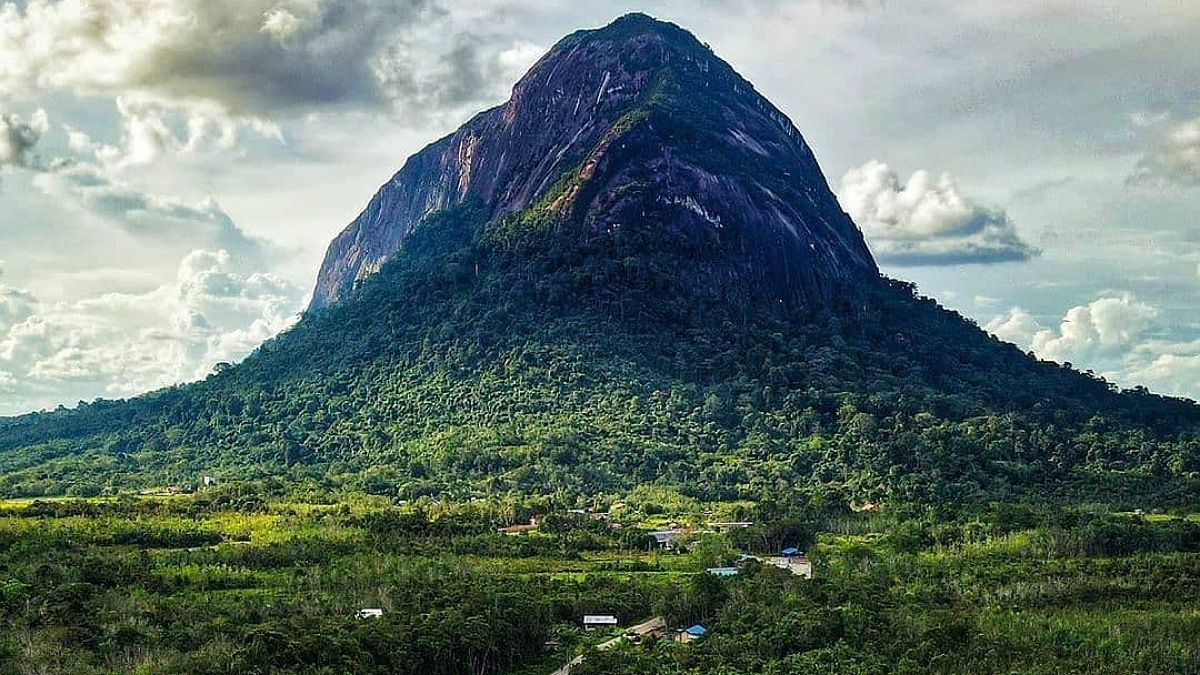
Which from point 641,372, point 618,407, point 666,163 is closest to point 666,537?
point 618,407

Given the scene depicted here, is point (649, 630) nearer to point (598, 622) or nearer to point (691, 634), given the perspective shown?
point (598, 622)

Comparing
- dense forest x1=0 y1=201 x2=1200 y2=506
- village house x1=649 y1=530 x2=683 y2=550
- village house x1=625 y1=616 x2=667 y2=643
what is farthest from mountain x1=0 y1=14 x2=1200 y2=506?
village house x1=625 y1=616 x2=667 y2=643

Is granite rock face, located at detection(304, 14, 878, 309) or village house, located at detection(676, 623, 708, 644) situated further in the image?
granite rock face, located at detection(304, 14, 878, 309)

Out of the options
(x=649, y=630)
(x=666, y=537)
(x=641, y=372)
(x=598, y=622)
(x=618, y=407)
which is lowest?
(x=649, y=630)

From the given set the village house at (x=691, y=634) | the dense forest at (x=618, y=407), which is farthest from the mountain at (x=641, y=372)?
the village house at (x=691, y=634)

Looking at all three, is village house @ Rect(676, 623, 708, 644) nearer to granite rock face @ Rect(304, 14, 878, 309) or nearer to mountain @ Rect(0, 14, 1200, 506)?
mountain @ Rect(0, 14, 1200, 506)

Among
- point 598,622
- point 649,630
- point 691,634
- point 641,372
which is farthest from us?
point 641,372

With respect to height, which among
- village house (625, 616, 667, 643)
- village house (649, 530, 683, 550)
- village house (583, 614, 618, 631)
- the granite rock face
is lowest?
village house (625, 616, 667, 643)
